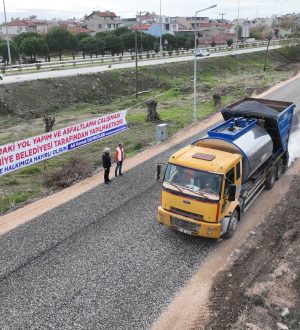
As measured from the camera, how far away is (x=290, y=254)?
11.6m

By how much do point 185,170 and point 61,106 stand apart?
27.5m

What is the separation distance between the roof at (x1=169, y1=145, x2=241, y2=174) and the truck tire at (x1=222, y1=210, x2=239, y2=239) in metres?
1.79

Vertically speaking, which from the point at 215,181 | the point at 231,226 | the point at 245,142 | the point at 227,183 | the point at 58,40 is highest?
the point at 58,40

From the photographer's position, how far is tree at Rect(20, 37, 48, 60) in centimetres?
6444

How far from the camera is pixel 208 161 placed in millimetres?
11781

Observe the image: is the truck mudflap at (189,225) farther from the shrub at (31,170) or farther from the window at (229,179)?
the shrub at (31,170)

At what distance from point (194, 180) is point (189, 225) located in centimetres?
139

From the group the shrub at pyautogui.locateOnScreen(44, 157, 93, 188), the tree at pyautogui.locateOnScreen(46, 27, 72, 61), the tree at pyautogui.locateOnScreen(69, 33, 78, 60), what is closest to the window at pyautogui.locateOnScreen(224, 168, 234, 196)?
the shrub at pyautogui.locateOnScreen(44, 157, 93, 188)

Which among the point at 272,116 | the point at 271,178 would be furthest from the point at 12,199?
the point at 272,116

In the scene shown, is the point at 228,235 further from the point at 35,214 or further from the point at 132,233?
the point at 35,214

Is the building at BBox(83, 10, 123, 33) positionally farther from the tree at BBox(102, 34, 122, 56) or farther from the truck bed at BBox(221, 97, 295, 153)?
the truck bed at BBox(221, 97, 295, 153)

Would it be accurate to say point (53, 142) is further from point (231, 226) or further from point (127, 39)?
point (127, 39)

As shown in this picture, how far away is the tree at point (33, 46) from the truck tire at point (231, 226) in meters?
60.7

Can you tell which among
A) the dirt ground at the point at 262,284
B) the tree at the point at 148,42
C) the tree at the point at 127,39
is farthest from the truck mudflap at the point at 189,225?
the tree at the point at 148,42
